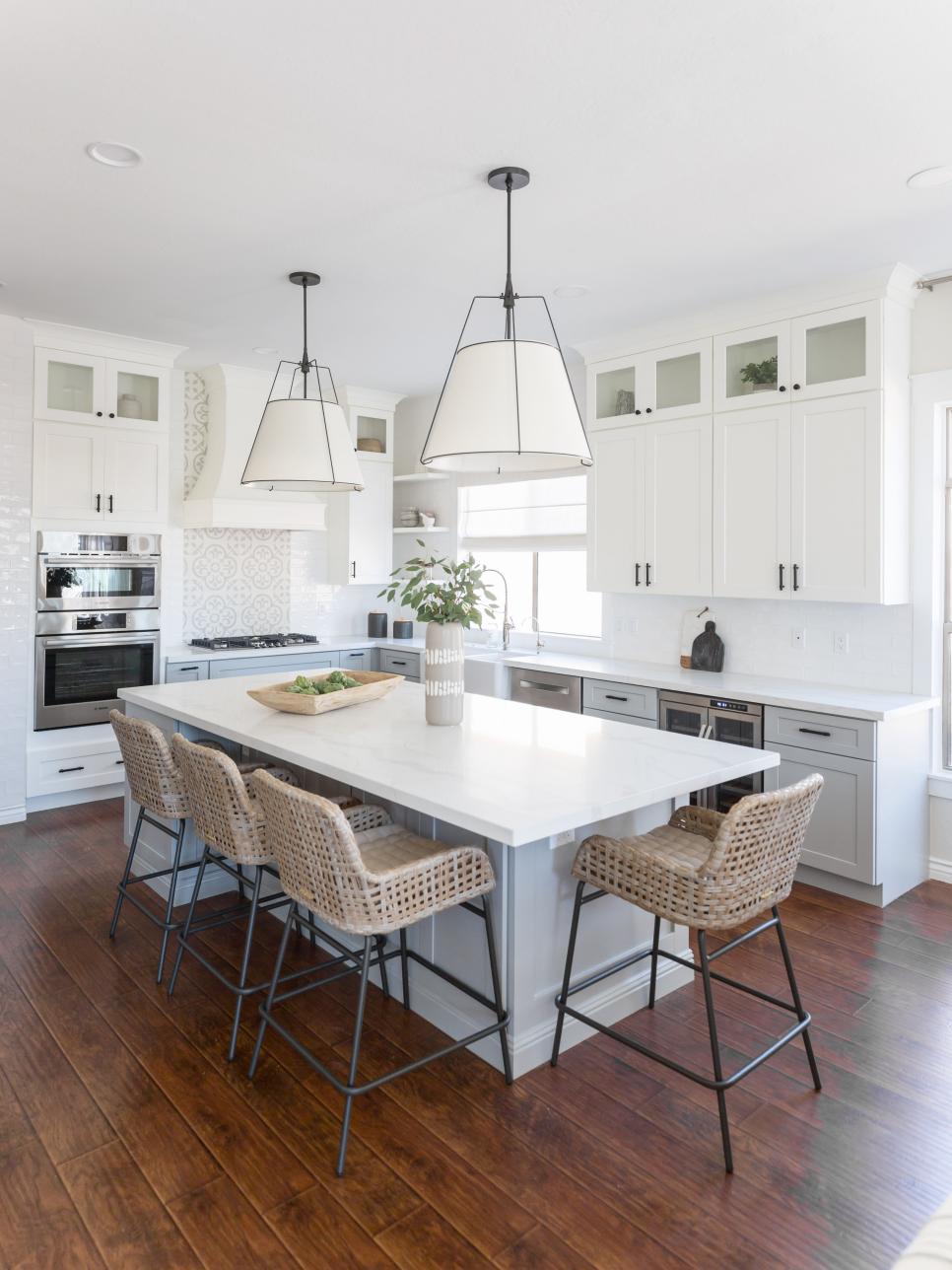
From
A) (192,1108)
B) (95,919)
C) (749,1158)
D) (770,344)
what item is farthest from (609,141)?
(95,919)

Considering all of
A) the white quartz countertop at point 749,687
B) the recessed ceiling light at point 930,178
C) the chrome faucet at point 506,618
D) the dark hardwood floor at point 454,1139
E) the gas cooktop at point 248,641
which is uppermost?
the recessed ceiling light at point 930,178

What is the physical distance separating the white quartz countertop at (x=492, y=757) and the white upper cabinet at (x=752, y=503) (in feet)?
4.86

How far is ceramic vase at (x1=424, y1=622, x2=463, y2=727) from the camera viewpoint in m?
3.01

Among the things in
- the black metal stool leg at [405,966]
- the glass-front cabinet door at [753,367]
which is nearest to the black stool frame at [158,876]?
the black metal stool leg at [405,966]

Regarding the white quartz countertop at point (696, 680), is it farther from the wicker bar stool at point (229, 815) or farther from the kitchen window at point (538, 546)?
the wicker bar stool at point (229, 815)

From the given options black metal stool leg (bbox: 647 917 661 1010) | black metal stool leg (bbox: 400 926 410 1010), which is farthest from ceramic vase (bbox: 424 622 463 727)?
black metal stool leg (bbox: 647 917 661 1010)

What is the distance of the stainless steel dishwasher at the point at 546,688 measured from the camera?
4.75 metres

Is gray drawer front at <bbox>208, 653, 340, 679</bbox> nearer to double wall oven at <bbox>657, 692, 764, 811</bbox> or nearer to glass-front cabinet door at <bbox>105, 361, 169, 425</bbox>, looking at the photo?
glass-front cabinet door at <bbox>105, 361, 169, 425</bbox>

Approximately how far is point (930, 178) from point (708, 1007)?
9.03 ft

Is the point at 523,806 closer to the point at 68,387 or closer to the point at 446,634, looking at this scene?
the point at 446,634

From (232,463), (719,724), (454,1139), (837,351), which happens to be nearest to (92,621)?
(232,463)

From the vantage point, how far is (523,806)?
208cm

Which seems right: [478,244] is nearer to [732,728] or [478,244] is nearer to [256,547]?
[732,728]

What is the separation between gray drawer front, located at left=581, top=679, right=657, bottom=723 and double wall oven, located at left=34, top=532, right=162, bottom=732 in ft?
8.84
